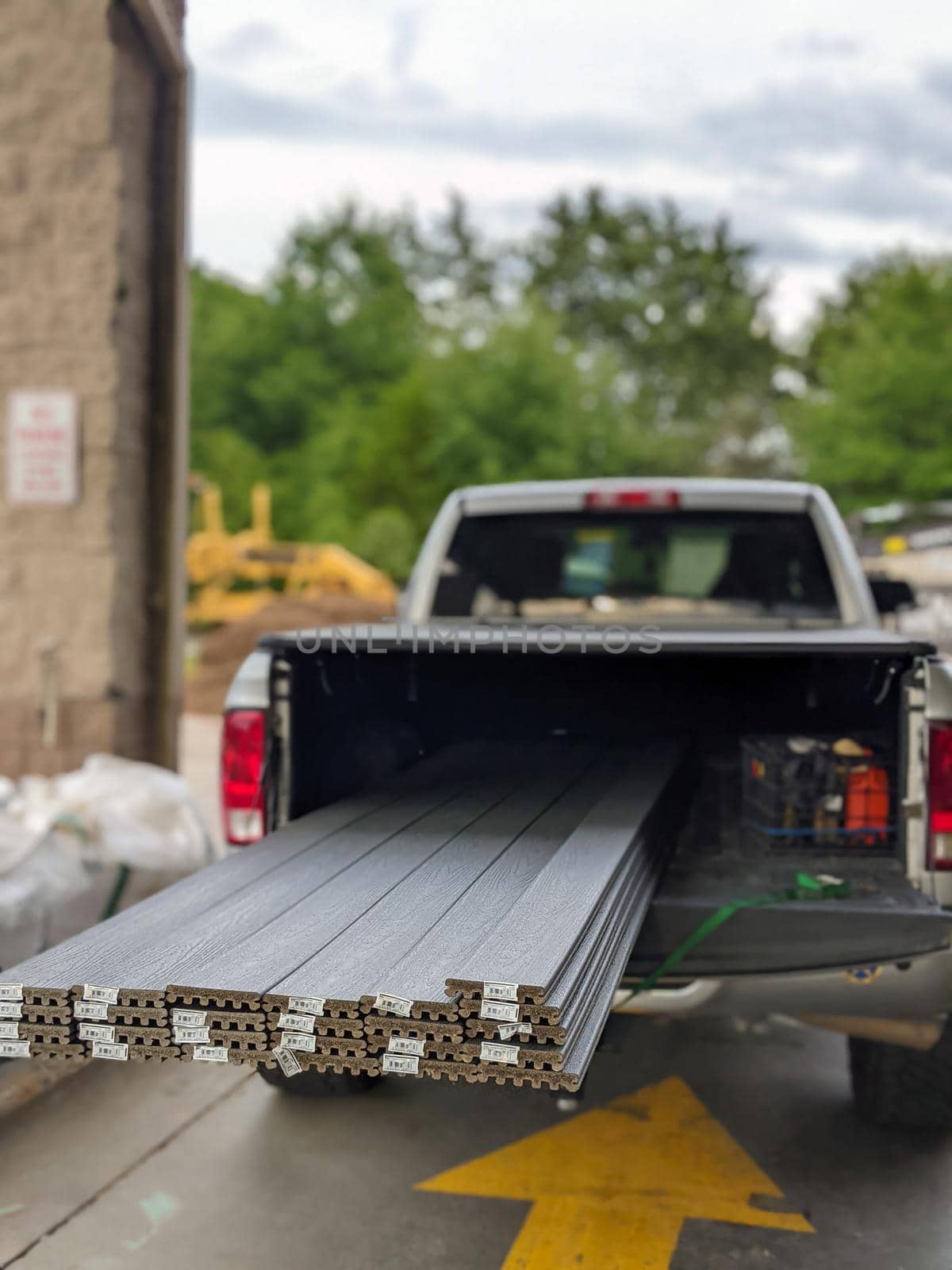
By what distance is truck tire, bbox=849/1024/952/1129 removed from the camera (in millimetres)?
4266

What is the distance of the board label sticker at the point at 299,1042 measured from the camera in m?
2.66

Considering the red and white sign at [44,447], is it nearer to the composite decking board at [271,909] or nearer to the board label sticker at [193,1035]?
the composite decking board at [271,909]

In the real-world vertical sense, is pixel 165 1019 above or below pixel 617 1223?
above

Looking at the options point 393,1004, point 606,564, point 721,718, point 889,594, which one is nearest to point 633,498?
point 606,564

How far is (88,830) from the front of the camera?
579 cm

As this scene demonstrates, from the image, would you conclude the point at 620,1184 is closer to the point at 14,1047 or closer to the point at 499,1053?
the point at 499,1053

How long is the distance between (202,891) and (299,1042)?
3.03 ft

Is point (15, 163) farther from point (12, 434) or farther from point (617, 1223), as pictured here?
point (617, 1223)

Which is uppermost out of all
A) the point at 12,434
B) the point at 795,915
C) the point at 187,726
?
the point at 12,434

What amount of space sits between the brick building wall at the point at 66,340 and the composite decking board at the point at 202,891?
9.59 ft

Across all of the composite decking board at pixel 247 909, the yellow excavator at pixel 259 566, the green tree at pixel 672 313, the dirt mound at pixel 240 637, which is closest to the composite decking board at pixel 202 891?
the composite decking board at pixel 247 909

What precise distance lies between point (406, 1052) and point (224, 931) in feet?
2.26

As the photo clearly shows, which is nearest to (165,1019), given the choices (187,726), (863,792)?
(863,792)

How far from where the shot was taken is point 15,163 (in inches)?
284
